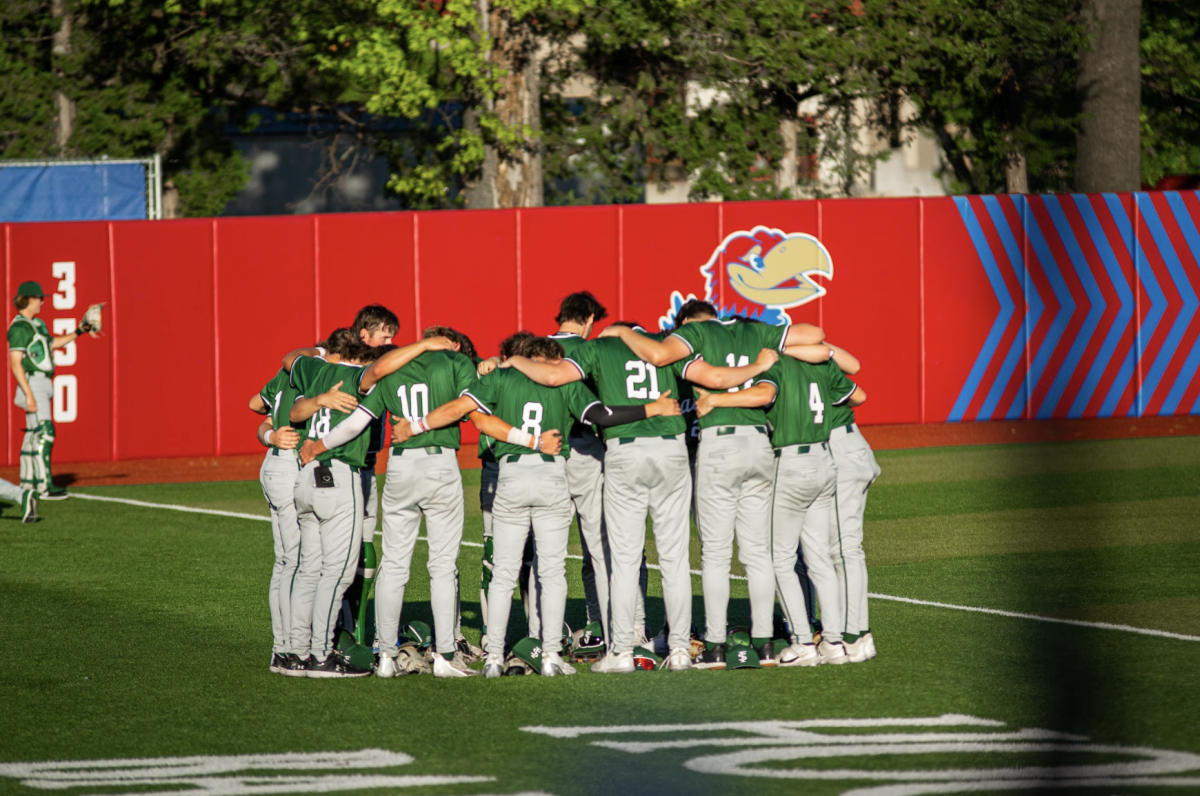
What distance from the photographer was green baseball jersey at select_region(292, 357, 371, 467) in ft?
27.3

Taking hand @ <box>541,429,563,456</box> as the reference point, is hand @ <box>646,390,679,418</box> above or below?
above

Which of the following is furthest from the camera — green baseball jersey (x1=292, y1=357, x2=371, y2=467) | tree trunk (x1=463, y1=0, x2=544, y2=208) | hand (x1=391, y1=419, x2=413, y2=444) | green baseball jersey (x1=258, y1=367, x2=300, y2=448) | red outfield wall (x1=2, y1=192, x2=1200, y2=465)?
tree trunk (x1=463, y1=0, x2=544, y2=208)

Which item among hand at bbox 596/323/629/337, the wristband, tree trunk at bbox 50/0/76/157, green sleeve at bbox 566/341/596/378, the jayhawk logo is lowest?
the wristband

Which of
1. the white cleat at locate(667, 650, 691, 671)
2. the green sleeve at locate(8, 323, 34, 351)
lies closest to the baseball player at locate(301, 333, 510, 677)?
the white cleat at locate(667, 650, 691, 671)

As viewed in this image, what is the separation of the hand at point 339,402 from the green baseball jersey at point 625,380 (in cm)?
120

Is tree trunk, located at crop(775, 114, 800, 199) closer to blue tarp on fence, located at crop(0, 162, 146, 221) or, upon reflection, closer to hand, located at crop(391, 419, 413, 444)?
blue tarp on fence, located at crop(0, 162, 146, 221)

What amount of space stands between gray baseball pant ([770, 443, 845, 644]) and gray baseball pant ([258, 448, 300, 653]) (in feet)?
8.94

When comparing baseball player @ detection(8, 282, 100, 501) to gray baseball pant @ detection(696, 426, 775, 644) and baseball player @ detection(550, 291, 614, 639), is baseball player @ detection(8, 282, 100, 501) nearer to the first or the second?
baseball player @ detection(550, 291, 614, 639)

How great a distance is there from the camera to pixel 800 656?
849 cm

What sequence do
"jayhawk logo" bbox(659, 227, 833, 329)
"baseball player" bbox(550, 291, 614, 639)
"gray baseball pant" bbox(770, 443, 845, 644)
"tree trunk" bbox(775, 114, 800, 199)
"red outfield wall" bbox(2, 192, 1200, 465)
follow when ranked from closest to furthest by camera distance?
1. "gray baseball pant" bbox(770, 443, 845, 644)
2. "baseball player" bbox(550, 291, 614, 639)
3. "red outfield wall" bbox(2, 192, 1200, 465)
4. "jayhawk logo" bbox(659, 227, 833, 329)
5. "tree trunk" bbox(775, 114, 800, 199)

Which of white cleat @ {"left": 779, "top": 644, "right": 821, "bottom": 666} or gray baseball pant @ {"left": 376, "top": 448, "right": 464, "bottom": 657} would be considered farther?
white cleat @ {"left": 779, "top": 644, "right": 821, "bottom": 666}

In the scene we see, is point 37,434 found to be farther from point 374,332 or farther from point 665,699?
point 665,699

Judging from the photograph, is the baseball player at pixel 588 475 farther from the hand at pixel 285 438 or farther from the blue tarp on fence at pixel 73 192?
the blue tarp on fence at pixel 73 192

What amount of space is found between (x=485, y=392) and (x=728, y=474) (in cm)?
140
